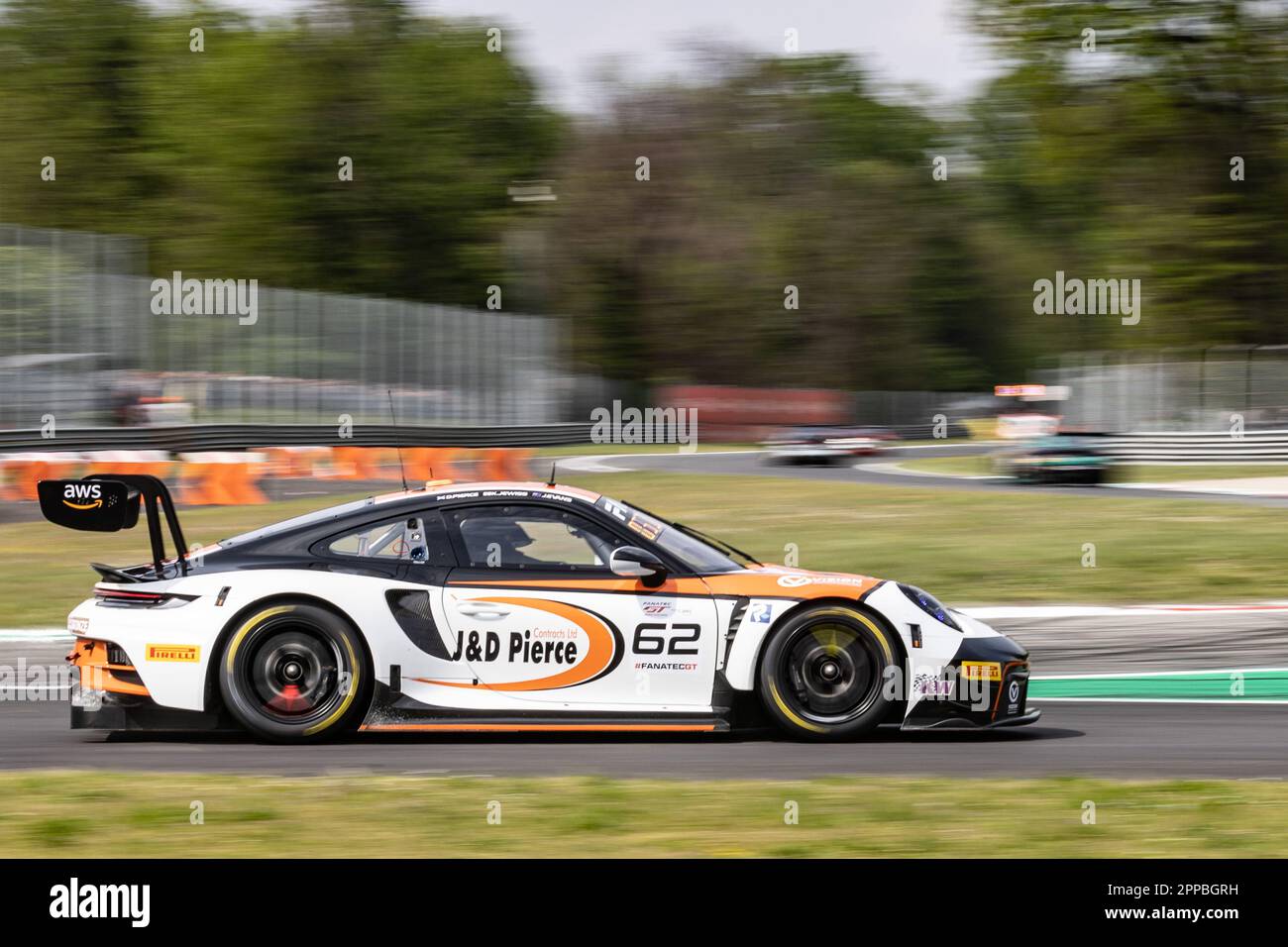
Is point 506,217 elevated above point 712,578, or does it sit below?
above

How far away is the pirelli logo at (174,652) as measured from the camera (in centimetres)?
671

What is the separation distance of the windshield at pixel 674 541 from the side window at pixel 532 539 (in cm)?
13

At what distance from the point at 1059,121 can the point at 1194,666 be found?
92.0ft

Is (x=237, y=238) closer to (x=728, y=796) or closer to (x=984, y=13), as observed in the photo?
(x=984, y=13)

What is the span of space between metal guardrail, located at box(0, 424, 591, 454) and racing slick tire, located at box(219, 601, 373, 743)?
11.7 m

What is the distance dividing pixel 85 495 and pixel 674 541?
8.76ft

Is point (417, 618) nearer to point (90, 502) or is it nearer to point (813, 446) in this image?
point (90, 502)

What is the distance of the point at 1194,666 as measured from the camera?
9.05m

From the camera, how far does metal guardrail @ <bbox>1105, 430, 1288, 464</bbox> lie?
29.8 meters

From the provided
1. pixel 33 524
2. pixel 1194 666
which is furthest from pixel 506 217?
pixel 1194 666

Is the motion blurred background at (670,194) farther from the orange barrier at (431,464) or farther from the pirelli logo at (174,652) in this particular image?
the pirelli logo at (174,652)

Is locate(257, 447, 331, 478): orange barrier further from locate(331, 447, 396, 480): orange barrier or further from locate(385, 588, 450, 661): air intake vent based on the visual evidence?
locate(385, 588, 450, 661): air intake vent
